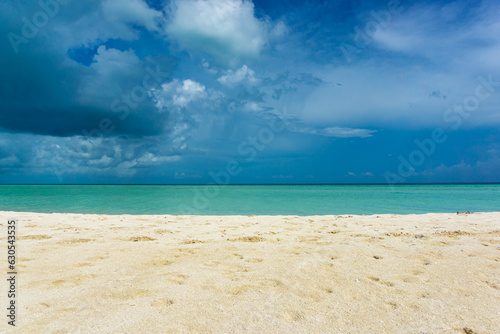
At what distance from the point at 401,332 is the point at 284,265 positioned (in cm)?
202

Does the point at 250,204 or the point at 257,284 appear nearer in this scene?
the point at 257,284

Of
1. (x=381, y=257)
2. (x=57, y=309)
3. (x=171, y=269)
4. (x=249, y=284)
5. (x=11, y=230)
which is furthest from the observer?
(x=11, y=230)

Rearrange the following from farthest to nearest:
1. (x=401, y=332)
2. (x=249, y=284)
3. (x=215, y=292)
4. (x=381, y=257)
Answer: (x=381, y=257) → (x=249, y=284) → (x=215, y=292) → (x=401, y=332)

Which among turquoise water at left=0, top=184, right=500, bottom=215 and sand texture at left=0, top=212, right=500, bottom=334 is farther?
turquoise water at left=0, top=184, right=500, bottom=215

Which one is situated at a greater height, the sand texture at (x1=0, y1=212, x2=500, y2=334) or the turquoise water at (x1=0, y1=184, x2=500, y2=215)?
the sand texture at (x1=0, y1=212, x2=500, y2=334)

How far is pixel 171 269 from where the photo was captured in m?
4.18

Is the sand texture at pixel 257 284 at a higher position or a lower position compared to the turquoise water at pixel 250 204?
higher

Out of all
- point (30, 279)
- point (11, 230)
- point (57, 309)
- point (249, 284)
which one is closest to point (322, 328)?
point (249, 284)

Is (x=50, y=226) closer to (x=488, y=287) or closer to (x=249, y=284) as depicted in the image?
(x=249, y=284)

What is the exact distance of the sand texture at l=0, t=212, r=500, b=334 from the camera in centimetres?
266

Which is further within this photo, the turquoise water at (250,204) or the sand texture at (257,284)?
the turquoise water at (250,204)

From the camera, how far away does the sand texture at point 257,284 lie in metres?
2.66

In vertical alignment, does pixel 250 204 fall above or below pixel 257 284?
below

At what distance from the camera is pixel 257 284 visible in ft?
11.8
